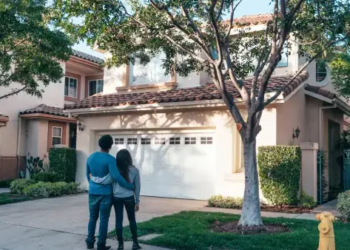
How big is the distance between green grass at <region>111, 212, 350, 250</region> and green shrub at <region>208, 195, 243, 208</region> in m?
2.55

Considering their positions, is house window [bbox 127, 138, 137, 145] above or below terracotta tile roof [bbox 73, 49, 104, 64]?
below

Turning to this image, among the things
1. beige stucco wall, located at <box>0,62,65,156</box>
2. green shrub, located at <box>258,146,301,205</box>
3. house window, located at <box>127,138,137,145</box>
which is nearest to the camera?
green shrub, located at <box>258,146,301,205</box>

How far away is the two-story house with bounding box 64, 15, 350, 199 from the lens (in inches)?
491

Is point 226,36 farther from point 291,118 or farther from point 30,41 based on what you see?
point 30,41

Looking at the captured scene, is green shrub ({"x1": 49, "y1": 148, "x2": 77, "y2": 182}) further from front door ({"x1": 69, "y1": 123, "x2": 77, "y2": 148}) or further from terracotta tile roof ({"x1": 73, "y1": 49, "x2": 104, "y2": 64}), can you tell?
terracotta tile roof ({"x1": 73, "y1": 49, "x2": 104, "y2": 64})

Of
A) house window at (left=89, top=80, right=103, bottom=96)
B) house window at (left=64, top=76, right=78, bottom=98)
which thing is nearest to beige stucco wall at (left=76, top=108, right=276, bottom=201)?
house window at (left=64, top=76, right=78, bottom=98)

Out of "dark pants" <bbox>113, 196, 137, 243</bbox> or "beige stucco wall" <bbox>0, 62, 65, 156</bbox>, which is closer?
"dark pants" <bbox>113, 196, 137, 243</bbox>

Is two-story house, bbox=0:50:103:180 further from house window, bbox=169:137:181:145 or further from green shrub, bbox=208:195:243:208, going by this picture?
green shrub, bbox=208:195:243:208

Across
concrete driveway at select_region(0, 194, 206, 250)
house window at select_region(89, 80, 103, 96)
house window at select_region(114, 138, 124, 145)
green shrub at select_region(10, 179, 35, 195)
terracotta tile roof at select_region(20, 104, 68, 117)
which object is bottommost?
concrete driveway at select_region(0, 194, 206, 250)

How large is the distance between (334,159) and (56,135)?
13412 millimetres

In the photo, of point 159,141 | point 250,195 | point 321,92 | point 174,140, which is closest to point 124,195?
point 250,195

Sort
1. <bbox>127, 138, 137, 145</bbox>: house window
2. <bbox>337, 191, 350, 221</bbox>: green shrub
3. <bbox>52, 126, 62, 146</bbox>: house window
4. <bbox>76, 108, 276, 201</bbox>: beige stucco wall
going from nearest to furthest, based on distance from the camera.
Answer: <bbox>337, 191, 350, 221</bbox>: green shrub, <bbox>76, 108, 276, 201</bbox>: beige stucco wall, <bbox>127, 138, 137, 145</bbox>: house window, <bbox>52, 126, 62, 146</bbox>: house window

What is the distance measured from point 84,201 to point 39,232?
14.6 feet

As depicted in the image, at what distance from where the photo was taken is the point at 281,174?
35.8 feet
